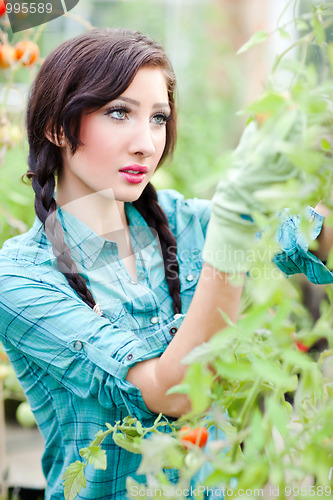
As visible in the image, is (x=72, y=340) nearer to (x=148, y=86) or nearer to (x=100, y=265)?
(x=100, y=265)

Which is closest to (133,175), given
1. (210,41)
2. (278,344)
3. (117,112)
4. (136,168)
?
A: (136,168)

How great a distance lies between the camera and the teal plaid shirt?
88cm

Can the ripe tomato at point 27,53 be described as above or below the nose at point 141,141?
above

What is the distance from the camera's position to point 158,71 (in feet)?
3.48

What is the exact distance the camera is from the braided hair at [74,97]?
100 centimetres

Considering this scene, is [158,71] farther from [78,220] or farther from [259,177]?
[259,177]

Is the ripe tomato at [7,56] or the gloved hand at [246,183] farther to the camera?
the ripe tomato at [7,56]

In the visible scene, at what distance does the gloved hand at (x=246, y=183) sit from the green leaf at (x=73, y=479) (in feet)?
1.16

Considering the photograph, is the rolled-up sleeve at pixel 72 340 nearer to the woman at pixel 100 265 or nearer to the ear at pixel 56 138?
the woman at pixel 100 265

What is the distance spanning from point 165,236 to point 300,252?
0.32m

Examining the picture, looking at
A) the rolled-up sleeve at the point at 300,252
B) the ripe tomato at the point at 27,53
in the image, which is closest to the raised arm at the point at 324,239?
the rolled-up sleeve at the point at 300,252

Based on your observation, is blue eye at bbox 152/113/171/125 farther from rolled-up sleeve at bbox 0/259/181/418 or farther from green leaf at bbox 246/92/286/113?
green leaf at bbox 246/92/286/113

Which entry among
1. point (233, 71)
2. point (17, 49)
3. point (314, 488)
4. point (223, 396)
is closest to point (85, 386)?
point (223, 396)

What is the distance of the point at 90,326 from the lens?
2.92 feet
